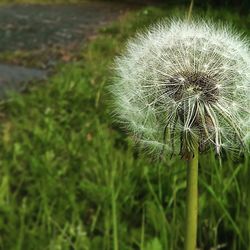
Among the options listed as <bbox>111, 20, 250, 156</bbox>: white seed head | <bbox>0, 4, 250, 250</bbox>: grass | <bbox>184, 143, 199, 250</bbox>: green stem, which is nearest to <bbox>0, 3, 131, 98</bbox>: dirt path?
<bbox>0, 4, 250, 250</bbox>: grass

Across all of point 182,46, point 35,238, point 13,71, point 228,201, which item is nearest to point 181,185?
point 228,201

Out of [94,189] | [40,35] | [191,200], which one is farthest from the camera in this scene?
[40,35]

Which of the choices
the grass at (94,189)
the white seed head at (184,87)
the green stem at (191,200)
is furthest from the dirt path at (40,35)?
the green stem at (191,200)

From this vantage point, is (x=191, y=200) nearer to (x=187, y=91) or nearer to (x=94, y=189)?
(x=187, y=91)

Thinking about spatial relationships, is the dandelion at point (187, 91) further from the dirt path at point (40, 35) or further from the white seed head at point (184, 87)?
the dirt path at point (40, 35)

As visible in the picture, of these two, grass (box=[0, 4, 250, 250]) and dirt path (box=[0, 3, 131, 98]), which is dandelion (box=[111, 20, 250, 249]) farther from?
dirt path (box=[0, 3, 131, 98])

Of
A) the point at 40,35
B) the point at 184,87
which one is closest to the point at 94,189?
the point at 184,87

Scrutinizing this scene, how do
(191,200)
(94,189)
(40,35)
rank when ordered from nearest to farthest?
1. (191,200)
2. (94,189)
3. (40,35)
